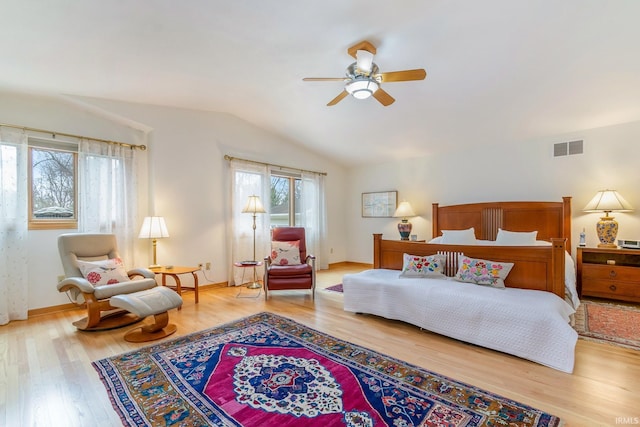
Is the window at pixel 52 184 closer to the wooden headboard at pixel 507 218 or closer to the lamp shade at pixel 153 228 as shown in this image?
the lamp shade at pixel 153 228

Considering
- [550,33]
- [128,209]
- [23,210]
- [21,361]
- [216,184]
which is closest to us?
[21,361]

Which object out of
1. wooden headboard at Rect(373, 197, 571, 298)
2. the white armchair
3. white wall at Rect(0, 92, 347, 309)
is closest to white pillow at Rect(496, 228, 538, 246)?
wooden headboard at Rect(373, 197, 571, 298)

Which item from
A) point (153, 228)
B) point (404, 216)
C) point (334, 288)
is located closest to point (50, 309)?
point (153, 228)

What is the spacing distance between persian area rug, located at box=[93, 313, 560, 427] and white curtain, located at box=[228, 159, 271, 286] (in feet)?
7.98

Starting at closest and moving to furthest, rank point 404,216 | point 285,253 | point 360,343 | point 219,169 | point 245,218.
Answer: point 360,343 < point 285,253 < point 219,169 < point 245,218 < point 404,216

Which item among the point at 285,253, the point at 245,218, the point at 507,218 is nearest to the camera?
the point at 285,253

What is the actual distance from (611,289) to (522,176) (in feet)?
6.46

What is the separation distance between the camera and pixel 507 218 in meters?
4.86

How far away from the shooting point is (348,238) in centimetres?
735

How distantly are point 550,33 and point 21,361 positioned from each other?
212 inches

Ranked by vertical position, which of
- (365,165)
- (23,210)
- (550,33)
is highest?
(550,33)

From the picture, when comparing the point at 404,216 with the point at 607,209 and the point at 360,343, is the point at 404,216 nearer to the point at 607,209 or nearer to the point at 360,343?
the point at 607,209

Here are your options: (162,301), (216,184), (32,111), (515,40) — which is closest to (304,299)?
(162,301)

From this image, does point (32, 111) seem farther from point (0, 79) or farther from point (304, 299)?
point (304, 299)
